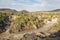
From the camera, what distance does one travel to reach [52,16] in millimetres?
34031

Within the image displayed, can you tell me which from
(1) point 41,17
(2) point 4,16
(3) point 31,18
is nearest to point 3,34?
(2) point 4,16

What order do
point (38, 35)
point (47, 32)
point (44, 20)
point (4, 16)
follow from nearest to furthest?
point (38, 35), point (47, 32), point (4, 16), point (44, 20)

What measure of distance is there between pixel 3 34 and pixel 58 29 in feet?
24.1

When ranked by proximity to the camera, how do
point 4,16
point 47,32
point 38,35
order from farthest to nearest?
1. point 4,16
2. point 47,32
3. point 38,35

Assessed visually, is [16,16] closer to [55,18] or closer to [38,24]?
[38,24]

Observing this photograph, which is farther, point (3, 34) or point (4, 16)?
point (4, 16)

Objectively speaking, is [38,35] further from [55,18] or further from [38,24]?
[55,18]

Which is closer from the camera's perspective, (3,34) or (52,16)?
(3,34)

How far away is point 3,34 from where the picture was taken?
27.8 metres

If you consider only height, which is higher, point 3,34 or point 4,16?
point 4,16

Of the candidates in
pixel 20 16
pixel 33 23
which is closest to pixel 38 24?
pixel 33 23

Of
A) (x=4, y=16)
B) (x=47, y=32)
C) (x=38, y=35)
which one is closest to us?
(x=38, y=35)

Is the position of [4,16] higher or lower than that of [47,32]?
higher

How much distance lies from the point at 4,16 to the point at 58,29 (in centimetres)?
771
